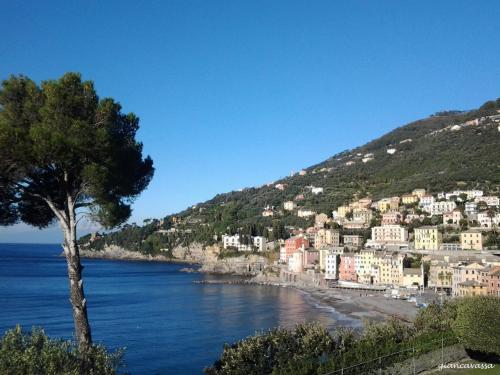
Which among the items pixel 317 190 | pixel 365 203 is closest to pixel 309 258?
pixel 365 203

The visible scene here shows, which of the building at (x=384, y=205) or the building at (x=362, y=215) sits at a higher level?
the building at (x=384, y=205)

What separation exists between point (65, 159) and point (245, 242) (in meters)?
90.7

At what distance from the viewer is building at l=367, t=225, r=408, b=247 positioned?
7456cm

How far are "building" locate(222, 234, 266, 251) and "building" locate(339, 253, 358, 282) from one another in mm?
28846

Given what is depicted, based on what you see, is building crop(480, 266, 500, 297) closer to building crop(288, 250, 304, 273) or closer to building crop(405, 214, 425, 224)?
building crop(405, 214, 425, 224)

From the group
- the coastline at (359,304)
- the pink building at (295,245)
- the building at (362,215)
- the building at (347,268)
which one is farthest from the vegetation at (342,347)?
the building at (362,215)

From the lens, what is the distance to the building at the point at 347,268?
224ft

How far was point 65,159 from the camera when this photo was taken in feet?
32.2

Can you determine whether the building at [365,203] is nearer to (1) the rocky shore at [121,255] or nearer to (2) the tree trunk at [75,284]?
(1) the rocky shore at [121,255]

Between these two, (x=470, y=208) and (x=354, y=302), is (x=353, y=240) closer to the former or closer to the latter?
(x=470, y=208)

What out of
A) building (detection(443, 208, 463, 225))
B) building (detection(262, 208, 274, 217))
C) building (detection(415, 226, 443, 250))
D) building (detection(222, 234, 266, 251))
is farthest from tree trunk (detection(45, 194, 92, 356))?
building (detection(262, 208, 274, 217))

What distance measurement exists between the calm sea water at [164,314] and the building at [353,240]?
19120 millimetres

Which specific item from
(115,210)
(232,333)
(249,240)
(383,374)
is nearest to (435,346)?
(383,374)

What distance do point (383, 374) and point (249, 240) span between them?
8611cm
